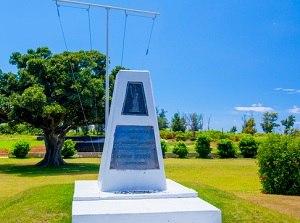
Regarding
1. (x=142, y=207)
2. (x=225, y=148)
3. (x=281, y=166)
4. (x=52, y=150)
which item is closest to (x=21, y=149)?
(x=52, y=150)

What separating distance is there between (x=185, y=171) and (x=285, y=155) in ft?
26.5

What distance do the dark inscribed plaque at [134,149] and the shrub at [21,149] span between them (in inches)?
886

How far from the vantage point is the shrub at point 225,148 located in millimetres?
30881

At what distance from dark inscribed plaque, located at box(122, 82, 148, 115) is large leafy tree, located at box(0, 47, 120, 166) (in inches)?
463

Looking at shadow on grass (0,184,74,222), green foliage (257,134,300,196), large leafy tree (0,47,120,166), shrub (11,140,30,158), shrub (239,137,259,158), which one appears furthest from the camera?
shrub (239,137,259,158)

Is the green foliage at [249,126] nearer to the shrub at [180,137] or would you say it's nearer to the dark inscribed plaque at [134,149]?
the shrub at [180,137]

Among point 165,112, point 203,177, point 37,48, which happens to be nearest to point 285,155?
point 203,177

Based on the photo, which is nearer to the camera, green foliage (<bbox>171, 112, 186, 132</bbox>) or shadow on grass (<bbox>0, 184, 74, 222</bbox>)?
shadow on grass (<bbox>0, 184, 74, 222</bbox>)

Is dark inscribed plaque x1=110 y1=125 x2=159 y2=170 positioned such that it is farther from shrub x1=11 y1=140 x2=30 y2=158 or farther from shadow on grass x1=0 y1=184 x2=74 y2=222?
shrub x1=11 y1=140 x2=30 y2=158

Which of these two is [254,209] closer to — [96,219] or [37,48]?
[96,219]

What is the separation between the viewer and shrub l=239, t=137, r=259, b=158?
31250 mm

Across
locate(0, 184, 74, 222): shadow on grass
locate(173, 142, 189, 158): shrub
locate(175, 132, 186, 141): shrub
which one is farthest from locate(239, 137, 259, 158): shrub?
locate(0, 184, 74, 222): shadow on grass

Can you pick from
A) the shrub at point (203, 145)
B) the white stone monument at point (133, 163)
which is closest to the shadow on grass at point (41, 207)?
the white stone monument at point (133, 163)

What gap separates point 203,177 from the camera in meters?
16.4
